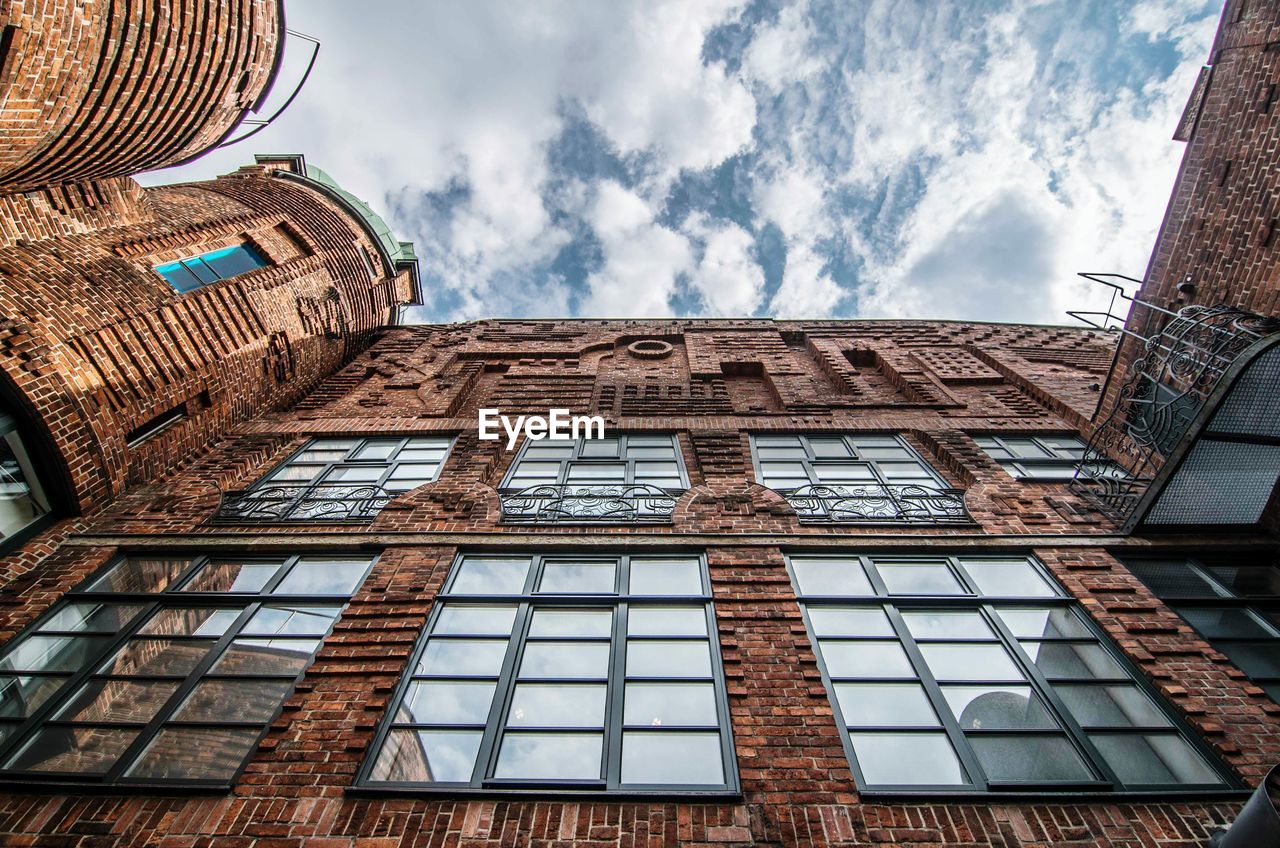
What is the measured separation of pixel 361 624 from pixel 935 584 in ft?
20.2

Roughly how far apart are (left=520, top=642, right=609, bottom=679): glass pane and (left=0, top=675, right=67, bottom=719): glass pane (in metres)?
4.24

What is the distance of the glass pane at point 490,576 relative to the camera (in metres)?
7.07

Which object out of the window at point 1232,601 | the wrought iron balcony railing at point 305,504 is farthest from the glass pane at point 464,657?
the window at point 1232,601

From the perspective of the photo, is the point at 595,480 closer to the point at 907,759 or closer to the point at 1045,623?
the point at 907,759

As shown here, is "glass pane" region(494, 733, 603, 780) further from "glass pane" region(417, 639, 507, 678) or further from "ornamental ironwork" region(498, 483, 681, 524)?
"ornamental ironwork" region(498, 483, 681, 524)

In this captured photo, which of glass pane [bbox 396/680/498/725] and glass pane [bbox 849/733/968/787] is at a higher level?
glass pane [bbox 849/733/968/787]

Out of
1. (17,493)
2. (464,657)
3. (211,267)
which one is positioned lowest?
(464,657)

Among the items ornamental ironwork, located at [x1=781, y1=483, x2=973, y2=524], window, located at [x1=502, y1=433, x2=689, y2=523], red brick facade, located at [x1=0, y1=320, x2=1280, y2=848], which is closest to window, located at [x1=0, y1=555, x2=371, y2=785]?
red brick facade, located at [x1=0, y1=320, x2=1280, y2=848]

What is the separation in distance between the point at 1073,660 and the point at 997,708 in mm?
1264

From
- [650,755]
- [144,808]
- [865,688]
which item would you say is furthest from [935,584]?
[144,808]

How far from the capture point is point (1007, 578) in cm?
730

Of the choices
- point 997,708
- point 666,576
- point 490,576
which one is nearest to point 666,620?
point 666,576

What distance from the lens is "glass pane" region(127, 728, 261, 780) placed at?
16.6 ft

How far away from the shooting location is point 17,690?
573 centimetres
